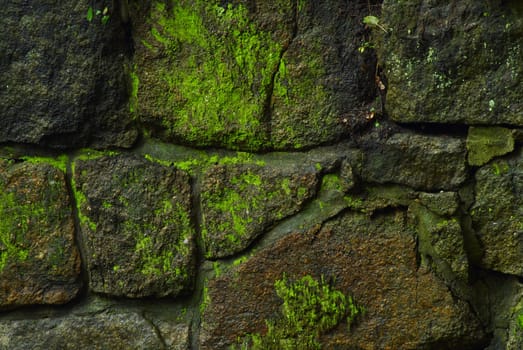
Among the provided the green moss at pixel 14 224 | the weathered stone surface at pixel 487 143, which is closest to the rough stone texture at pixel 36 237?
the green moss at pixel 14 224

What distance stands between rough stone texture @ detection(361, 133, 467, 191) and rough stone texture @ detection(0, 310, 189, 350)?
57 centimetres

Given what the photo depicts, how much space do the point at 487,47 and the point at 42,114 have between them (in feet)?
3.13

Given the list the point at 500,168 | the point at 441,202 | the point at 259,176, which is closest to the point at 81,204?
the point at 259,176

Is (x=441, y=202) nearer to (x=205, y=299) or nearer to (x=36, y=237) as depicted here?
(x=205, y=299)

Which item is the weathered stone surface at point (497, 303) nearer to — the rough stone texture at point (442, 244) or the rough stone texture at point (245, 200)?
the rough stone texture at point (442, 244)

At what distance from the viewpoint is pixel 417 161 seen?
56.9 inches

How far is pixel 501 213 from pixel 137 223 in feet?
2.56

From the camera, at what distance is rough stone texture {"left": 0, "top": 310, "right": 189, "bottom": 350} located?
5.20ft

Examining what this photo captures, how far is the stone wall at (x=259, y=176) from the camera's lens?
1.43 metres

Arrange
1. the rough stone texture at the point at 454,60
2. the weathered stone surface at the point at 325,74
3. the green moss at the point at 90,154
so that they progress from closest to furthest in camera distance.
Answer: the rough stone texture at the point at 454,60 → the weathered stone surface at the point at 325,74 → the green moss at the point at 90,154

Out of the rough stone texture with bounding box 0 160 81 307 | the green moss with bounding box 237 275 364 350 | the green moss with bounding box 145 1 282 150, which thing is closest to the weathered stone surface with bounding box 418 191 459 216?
the green moss with bounding box 237 275 364 350

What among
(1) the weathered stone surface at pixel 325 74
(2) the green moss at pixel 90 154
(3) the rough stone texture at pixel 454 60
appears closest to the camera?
(3) the rough stone texture at pixel 454 60

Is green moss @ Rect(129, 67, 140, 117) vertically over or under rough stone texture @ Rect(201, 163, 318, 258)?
over

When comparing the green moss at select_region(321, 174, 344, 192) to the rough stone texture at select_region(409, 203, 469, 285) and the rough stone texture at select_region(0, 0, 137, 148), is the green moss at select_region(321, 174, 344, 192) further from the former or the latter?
the rough stone texture at select_region(0, 0, 137, 148)
